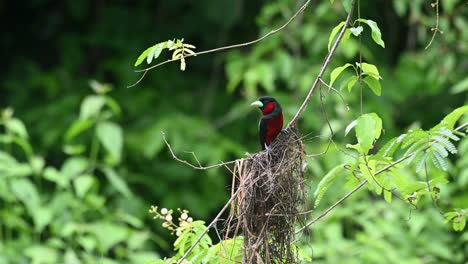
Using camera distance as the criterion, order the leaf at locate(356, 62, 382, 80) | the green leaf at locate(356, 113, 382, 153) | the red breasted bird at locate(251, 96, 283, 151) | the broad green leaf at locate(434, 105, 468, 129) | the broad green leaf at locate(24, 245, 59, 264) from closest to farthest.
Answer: the green leaf at locate(356, 113, 382, 153), the leaf at locate(356, 62, 382, 80), the broad green leaf at locate(434, 105, 468, 129), the red breasted bird at locate(251, 96, 283, 151), the broad green leaf at locate(24, 245, 59, 264)

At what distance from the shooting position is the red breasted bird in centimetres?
329

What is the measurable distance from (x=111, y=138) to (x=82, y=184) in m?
0.32

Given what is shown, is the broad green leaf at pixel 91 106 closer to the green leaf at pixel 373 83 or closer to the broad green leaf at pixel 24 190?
the broad green leaf at pixel 24 190

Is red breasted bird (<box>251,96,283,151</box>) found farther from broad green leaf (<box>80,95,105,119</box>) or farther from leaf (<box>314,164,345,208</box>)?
broad green leaf (<box>80,95,105,119</box>)

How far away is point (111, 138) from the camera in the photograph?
5.35 m

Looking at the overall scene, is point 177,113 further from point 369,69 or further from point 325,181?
point 369,69

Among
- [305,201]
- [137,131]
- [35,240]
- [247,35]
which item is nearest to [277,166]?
[305,201]

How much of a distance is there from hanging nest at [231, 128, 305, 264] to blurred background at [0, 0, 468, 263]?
2.40 metres

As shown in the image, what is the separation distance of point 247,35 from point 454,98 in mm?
1652

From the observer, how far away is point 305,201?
9.62 ft

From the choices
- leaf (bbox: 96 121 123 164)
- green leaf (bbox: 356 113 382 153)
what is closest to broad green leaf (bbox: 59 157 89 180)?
leaf (bbox: 96 121 123 164)

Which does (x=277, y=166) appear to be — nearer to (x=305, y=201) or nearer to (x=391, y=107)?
(x=305, y=201)

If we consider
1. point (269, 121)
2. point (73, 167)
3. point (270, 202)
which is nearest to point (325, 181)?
point (270, 202)

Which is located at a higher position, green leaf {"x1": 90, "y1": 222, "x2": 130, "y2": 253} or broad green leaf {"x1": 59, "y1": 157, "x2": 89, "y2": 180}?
broad green leaf {"x1": 59, "y1": 157, "x2": 89, "y2": 180}
